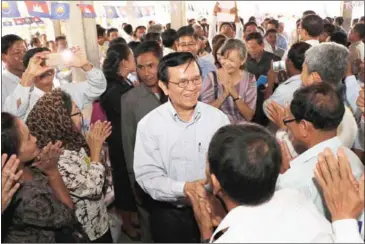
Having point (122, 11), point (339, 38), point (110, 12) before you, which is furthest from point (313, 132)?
point (122, 11)

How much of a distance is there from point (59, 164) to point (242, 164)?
103cm

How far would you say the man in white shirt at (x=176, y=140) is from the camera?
1713 mm

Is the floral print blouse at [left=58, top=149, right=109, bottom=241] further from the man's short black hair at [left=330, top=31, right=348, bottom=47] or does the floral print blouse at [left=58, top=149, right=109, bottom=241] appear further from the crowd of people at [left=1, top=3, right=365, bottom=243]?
the man's short black hair at [left=330, top=31, right=348, bottom=47]

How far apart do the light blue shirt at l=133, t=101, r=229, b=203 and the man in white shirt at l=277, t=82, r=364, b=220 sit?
419mm

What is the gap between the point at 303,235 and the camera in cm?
93

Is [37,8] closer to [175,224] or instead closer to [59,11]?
[59,11]

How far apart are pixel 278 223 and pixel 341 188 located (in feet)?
0.75

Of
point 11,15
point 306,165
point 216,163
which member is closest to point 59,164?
point 216,163

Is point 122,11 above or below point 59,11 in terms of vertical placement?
above

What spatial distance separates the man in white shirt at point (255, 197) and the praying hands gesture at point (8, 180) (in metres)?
0.75

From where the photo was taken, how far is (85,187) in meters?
1.77

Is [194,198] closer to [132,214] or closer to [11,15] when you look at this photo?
[132,214]

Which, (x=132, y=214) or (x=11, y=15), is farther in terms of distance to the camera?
(x=11, y=15)

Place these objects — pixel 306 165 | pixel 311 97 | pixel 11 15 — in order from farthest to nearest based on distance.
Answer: pixel 11 15 < pixel 311 97 < pixel 306 165
